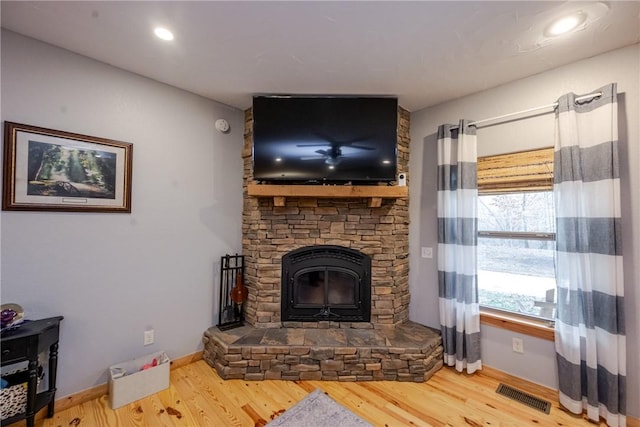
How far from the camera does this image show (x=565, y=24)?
4.91 ft

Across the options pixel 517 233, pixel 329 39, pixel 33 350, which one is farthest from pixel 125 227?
pixel 517 233

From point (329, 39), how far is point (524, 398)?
2.86m

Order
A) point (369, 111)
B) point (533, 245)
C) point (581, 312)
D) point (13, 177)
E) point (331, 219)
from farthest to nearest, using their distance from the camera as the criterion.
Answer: point (331, 219), point (369, 111), point (533, 245), point (581, 312), point (13, 177)

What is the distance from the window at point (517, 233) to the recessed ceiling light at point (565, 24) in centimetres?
78

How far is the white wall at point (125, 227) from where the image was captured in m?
1.66

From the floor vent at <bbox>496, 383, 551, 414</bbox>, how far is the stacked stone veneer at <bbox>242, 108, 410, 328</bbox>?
0.90 meters

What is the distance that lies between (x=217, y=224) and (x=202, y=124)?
3.15 feet

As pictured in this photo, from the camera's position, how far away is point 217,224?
8.39ft

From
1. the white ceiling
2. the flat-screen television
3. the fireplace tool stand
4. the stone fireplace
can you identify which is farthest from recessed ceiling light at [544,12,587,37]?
the fireplace tool stand

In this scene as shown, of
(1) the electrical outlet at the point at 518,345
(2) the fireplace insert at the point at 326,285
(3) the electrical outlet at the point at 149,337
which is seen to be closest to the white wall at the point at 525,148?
(1) the electrical outlet at the point at 518,345

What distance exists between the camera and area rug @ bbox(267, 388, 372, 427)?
1.67 metres

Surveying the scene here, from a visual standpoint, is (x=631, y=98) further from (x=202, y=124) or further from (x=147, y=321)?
(x=147, y=321)

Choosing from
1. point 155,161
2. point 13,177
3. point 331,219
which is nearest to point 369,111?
point 331,219

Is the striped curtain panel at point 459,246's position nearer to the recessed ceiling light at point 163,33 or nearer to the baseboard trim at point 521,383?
the baseboard trim at point 521,383
